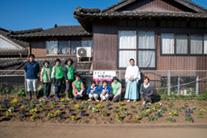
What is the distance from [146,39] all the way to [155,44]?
0.55m

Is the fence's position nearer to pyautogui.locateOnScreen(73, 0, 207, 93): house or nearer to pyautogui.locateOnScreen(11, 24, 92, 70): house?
pyautogui.locateOnScreen(73, 0, 207, 93): house

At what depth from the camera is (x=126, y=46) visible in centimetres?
808

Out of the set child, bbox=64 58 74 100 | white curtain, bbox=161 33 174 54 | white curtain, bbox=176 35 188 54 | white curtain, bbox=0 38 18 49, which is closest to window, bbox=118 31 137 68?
white curtain, bbox=161 33 174 54

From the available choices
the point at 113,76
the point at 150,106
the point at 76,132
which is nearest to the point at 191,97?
the point at 150,106

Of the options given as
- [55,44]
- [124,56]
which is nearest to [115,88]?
[124,56]

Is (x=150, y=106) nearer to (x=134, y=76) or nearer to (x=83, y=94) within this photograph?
(x=134, y=76)

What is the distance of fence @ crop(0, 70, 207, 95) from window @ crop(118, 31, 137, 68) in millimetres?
760

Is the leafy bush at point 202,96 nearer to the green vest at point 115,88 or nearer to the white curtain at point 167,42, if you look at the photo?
the white curtain at point 167,42

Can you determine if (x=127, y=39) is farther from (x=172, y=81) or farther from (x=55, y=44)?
(x=55, y=44)

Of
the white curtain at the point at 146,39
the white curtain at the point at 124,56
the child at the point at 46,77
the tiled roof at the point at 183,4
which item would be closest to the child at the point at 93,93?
the child at the point at 46,77

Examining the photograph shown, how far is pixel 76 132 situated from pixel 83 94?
8.15ft

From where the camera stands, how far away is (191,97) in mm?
7270

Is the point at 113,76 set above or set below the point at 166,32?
below

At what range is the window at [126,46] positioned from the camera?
317 inches
